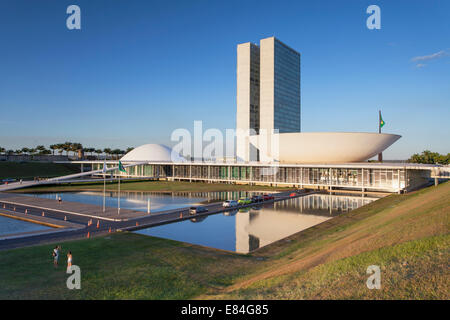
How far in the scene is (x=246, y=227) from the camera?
27.4 m

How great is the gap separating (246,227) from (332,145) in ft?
141

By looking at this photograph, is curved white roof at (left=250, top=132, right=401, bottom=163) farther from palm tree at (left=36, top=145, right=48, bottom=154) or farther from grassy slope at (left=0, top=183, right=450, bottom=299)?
palm tree at (left=36, top=145, right=48, bottom=154)

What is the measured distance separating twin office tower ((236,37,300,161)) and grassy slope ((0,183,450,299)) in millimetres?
95556

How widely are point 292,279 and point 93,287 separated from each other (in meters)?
8.88

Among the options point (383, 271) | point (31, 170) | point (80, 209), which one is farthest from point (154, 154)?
point (383, 271)

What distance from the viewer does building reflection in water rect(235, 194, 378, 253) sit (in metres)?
23.1

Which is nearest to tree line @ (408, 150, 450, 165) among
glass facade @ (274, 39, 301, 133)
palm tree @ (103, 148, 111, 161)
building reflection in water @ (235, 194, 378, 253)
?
glass facade @ (274, 39, 301, 133)

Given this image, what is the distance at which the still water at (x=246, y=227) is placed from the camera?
2273 cm

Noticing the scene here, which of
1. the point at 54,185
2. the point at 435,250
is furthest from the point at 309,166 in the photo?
the point at 54,185

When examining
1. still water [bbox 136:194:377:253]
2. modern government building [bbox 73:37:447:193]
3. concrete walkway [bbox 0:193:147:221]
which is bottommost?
still water [bbox 136:194:377:253]

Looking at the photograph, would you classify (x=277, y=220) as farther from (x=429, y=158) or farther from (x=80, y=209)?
(x=429, y=158)

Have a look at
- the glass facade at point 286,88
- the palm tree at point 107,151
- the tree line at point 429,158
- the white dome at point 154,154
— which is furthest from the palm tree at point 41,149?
the tree line at point 429,158

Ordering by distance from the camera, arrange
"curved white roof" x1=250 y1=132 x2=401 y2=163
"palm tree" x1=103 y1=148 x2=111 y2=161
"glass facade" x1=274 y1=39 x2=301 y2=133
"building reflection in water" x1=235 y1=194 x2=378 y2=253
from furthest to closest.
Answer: "palm tree" x1=103 y1=148 x2=111 y2=161 < "glass facade" x1=274 y1=39 x2=301 y2=133 < "curved white roof" x1=250 y1=132 x2=401 y2=163 < "building reflection in water" x1=235 y1=194 x2=378 y2=253

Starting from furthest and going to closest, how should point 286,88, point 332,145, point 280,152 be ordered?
point 286,88
point 280,152
point 332,145
